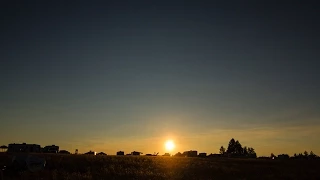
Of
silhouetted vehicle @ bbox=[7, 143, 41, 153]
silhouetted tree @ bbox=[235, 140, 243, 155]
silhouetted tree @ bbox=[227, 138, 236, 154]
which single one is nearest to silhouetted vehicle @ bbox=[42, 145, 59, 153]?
silhouetted vehicle @ bbox=[7, 143, 41, 153]

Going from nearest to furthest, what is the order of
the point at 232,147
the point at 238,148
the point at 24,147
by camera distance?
1. the point at 24,147
2. the point at 238,148
3. the point at 232,147

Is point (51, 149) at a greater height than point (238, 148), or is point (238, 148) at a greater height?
point (238, 148)

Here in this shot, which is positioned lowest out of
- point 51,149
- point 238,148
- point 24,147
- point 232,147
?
point 24,147

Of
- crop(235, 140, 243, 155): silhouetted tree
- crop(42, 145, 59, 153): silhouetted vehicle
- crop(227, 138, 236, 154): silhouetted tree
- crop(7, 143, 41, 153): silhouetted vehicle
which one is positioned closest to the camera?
crop(7, 143, 41, 153): silhouetted vehicle

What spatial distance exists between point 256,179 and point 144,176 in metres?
15.0

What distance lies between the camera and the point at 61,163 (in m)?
49.7

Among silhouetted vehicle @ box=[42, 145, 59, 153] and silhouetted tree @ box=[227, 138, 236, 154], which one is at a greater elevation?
silhouetted tree @ box=[227, 138, 236, 154]

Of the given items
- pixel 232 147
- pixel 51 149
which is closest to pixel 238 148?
pixel 232 147

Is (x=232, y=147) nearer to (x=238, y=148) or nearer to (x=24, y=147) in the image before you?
(x=238, y=148)

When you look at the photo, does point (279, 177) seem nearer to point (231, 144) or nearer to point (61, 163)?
point (61, 163)

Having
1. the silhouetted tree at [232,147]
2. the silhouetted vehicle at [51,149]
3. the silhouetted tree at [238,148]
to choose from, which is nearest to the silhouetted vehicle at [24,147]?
the silhouetted vehicle at [51,149]

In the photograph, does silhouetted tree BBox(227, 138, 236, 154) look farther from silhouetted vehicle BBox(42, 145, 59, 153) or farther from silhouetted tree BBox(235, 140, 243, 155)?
silhouetted vehicle BBox(42, 145, 59, 153)

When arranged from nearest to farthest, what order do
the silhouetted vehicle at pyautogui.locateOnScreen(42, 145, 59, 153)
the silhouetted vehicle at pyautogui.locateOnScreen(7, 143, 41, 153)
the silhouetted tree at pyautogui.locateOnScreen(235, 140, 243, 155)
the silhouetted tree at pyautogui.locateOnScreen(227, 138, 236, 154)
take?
the silhouetted vehicle at pyautogui.locateOnScreen(7, 143, 41, 153) < the silhouetted vehicle at pyautogui.locateOnScreen(42, 145, 59, 153) < the silhouetted tree at pyautogui.locateOnScreen(235, 140, 243, 155) < the silhouetted tree at pyautogui.locateOnScreen(227, 138, 236, 154)

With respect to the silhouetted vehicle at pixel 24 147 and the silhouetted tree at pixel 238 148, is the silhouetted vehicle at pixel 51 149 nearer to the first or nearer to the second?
the silhouetted vehicle at pixel 24 147
